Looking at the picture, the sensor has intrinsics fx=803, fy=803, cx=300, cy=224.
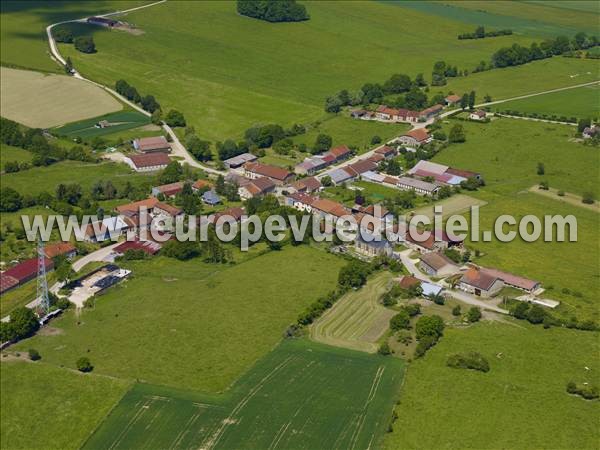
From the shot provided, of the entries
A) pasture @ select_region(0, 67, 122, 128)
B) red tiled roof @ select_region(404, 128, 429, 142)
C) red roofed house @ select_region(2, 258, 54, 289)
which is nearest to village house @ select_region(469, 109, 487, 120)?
red tiled roof @ select_region(404, 128, 429, 142)

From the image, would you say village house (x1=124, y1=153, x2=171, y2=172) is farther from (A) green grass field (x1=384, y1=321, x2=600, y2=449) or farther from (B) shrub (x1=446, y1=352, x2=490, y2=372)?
(B) shrub (x1=446, y1=352, x2=490, y2=372)

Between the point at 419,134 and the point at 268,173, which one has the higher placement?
the point at 419,134

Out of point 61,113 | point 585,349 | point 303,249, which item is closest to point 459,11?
point 61,113

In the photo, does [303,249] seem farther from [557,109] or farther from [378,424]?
[557,109]

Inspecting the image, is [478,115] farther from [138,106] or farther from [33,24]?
[33,24]

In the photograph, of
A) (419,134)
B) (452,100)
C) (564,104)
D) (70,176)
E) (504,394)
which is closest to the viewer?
(504,394)

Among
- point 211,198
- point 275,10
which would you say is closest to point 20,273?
point 211,198
